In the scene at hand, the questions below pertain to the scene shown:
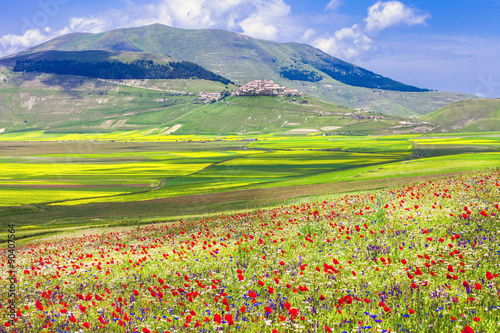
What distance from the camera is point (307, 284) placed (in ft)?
28.6

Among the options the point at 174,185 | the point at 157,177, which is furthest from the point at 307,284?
the point at 157,177

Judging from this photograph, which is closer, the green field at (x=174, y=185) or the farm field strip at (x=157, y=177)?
the green field at (x=174, y=185)

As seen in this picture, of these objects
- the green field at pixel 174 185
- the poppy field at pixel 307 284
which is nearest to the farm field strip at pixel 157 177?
the green field at pixel 174 185

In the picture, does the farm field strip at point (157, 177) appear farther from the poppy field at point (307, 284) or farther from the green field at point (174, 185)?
the poppy field at point (307, 284)

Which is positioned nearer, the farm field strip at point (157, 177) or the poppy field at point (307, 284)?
the poppy field at point (307, 284)

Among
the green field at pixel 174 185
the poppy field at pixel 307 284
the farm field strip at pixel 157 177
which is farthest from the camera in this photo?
the farm field strip at pixel 157 177

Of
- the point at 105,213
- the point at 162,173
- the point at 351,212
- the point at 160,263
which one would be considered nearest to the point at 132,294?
the point at 160,263

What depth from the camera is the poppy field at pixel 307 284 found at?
7027mm

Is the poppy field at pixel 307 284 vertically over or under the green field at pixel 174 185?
over

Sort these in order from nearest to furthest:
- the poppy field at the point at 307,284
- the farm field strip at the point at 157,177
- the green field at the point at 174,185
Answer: the poppy field at the point at 307,284, the green field at the point at 174,185, the farm field strip at the point at 157,177

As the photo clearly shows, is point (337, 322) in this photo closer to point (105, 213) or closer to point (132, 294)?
point (132, 294)

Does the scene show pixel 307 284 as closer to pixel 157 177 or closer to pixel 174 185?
pixel 174 185

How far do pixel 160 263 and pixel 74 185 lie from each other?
226 feet

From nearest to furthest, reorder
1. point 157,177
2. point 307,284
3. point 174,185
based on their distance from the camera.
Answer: point 307,284 < point 174,185 < point 157,177
